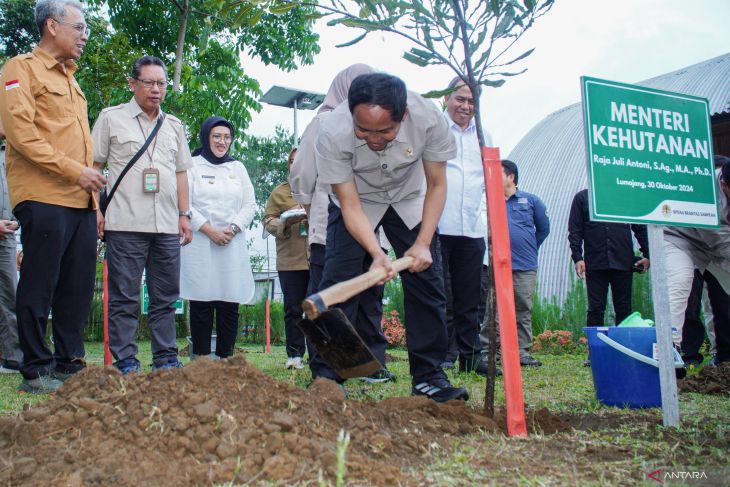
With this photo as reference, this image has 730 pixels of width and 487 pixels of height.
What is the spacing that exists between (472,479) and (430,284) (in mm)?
1546

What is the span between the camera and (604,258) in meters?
6.36

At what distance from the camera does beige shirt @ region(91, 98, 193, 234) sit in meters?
4.66

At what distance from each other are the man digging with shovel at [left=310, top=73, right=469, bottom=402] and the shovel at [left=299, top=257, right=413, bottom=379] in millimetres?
318

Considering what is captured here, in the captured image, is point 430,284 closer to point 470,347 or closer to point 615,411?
point 615,411

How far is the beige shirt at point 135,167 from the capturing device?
4.66 meters

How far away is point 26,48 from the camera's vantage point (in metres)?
18.7

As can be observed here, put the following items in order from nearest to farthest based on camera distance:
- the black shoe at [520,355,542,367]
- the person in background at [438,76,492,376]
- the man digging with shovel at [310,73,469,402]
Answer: the man digging with shovel at [310,73,469,402], the person in background at [438,76,492,376], the black shoe at [520,355,542,367]

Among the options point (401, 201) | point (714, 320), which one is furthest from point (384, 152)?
point (714, 320)

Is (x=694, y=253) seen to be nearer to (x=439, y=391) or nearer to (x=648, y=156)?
(x=648, y=156)

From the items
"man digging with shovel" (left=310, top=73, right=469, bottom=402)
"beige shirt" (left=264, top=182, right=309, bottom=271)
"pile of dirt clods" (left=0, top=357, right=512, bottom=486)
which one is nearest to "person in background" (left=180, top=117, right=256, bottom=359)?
"beige shirt" (left=264, top=182, right=309, bottom=271)

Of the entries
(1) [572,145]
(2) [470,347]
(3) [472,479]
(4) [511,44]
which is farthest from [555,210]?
(3) [472,479]

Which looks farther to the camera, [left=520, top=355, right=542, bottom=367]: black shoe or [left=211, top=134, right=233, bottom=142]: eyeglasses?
[left=520, top=355, right=542, bottom=367]: black shoe

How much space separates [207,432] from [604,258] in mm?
4820

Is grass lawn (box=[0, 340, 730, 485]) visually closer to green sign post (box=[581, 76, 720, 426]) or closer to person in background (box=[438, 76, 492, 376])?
green sign post (box=[581, 76, 720, 426])
